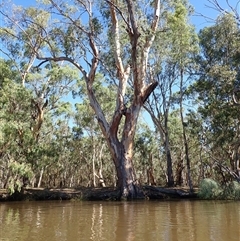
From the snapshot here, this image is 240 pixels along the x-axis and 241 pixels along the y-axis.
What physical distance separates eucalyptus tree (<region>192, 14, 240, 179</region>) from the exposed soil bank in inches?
131

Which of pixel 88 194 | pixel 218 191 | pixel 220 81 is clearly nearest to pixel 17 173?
pixel 88 194

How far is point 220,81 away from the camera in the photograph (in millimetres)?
17984

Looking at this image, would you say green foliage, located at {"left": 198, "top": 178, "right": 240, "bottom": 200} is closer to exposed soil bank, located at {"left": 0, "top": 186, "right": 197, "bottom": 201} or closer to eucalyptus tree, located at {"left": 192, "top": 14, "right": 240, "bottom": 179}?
exposed soil bank, located at {"left": 0, "top": 186, "right": 197, "bottom": 201}

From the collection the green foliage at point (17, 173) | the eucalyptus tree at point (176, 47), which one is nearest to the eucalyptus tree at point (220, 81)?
the eucalyptus tree at point (176, 47)

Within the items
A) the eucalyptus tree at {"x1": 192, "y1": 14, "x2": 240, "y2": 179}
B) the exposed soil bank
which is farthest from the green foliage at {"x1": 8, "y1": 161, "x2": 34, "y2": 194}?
the eucalyptus tree at {"x1": 192, "y1": 14, "x2": 240, "y2": 179}

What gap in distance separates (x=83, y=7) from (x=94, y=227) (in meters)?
13.3

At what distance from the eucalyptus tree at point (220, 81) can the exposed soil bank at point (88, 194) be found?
3.32 meters

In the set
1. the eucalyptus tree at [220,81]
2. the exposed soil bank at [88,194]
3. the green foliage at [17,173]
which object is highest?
the eucalyptus tree at [220,81]

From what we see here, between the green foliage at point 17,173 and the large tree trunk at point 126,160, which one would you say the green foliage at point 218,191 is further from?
the green foliage at point 17,173

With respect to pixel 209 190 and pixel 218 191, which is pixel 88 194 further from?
pixel 218 191

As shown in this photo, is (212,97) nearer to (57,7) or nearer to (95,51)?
(95,51)

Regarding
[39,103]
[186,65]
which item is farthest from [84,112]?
[186,65]

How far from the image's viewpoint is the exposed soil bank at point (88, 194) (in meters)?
15.7

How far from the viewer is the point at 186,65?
20.0 metres
